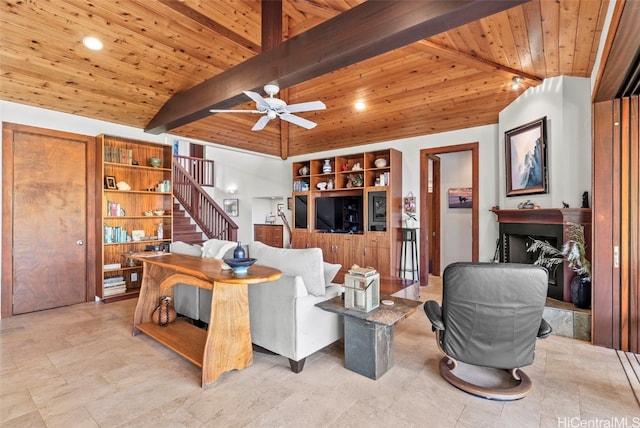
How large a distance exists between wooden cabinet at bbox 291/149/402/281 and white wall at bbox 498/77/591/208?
95.4 inches

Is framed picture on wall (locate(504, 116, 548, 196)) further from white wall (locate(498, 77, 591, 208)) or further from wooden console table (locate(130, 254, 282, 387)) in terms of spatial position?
wooden console table (locate(130, 254, 282, 387))

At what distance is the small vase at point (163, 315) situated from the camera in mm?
3361

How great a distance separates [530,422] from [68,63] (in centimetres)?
567

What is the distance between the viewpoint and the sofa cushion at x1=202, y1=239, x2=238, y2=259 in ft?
11.1

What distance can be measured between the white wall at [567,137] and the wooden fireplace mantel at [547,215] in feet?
0.48

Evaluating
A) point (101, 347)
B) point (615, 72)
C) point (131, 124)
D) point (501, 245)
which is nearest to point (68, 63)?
point (131, 124)

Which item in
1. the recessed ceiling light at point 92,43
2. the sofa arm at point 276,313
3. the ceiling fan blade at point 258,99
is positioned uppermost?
the recessed ceiling light at point 92,43

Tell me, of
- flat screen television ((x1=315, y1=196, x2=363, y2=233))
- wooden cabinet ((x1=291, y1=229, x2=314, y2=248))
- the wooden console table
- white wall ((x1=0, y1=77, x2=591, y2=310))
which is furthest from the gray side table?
wooden cabinet ((x1=291, y1=229, x2=314, y2=248))

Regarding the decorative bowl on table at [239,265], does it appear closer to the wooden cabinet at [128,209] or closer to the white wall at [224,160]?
the wooden cabinet at [128,209]

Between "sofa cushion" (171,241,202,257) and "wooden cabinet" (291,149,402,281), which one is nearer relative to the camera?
"sofa cushion" (171,241,202,257)

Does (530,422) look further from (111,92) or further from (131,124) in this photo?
(131,124)

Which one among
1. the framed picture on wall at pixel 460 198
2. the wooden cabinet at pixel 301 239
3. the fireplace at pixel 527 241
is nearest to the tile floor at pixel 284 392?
the fireplace at pixel 527 241

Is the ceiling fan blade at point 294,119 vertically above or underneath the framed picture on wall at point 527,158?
above

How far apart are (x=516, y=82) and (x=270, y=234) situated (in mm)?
6542
